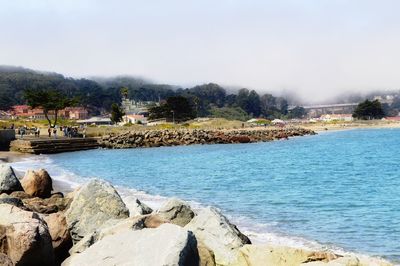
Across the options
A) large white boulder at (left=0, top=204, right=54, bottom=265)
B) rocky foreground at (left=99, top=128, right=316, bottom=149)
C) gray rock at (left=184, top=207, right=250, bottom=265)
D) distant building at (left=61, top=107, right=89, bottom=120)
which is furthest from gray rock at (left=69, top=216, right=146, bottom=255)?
distant building at (left=61, top=107, right=89, bottom=120)

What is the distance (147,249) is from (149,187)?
69.0 ft

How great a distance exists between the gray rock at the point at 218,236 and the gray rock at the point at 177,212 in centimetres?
112

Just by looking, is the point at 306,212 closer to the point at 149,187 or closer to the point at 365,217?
the point at 365,217

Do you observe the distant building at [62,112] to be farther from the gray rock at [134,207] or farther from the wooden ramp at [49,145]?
the gray rock at [134,207]

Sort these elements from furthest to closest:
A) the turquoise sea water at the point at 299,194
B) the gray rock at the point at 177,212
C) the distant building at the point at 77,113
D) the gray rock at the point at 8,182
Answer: the distant building at the point at 77,113, the gray rock at the point at 8,182, the turquoise sea water at the point at 299,194, the gray rock at the point at 177,212

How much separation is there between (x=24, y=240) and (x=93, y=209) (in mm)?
3414

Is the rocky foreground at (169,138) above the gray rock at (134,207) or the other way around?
the other way around

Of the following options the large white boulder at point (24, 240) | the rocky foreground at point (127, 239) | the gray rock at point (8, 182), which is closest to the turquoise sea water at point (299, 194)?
the rocky foreground at point (127, 239)

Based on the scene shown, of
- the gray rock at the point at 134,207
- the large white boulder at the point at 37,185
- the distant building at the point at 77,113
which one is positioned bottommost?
the large white boulder at the point at 37,185

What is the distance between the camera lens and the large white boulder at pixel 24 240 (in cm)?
864

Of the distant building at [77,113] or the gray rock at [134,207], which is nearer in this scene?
the gray rock at [134,207]

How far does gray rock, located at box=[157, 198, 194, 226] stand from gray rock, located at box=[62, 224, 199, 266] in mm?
3892

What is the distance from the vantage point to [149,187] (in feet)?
91.2

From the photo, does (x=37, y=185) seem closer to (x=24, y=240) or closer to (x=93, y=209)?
(x=93, y=209)
